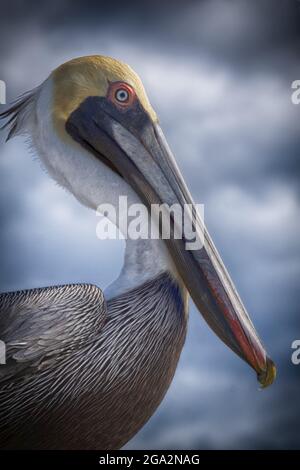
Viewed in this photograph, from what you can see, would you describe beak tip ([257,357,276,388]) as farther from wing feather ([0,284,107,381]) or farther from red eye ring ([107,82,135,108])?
red eye ring ([107,82,135,108])

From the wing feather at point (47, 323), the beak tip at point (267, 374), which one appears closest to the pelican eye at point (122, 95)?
the wing feather at point (47, 323)

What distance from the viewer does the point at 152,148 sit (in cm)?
367

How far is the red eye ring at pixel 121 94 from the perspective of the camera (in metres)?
3.68

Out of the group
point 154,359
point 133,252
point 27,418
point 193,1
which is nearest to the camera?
point 27,418

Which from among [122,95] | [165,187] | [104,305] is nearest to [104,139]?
[122,95]

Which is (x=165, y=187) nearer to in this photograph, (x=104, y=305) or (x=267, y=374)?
(x=104, y=305)

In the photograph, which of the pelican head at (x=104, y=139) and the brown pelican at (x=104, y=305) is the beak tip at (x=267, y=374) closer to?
the brown pelican at (x=104, y=305)

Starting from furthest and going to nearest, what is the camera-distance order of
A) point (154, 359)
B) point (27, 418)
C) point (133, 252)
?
point (133, 252) < point (154, 359) < point (27, 418)

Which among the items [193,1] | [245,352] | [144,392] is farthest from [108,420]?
[193,1]

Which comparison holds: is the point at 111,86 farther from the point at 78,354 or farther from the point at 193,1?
the point at 78,354

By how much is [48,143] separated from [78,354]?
118cm

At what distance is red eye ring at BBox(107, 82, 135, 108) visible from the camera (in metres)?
3.68

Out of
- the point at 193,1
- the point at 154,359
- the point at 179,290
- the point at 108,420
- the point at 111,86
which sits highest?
the point at 193,1

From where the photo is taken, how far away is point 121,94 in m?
3.69
